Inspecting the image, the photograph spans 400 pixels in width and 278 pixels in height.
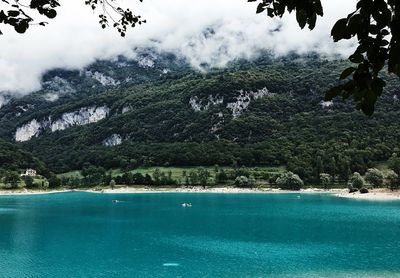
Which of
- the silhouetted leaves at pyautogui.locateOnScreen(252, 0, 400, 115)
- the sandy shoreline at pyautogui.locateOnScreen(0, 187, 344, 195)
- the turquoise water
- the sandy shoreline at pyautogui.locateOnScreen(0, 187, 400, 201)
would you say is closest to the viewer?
the silhouetted leaves at pyautogui.locateOnScreen(252, 0, 400, 115)

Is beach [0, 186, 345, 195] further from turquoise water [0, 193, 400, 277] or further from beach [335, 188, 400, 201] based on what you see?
turquoise water [0, 193, 400, 277]

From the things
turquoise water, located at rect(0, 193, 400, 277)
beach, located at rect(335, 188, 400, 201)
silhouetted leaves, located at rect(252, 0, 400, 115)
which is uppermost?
silhouetted leaves, located at rect(252, 0, 400, 115)

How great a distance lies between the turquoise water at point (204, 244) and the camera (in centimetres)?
4444

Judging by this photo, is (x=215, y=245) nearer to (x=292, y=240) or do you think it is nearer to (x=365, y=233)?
(x=292, y=240)

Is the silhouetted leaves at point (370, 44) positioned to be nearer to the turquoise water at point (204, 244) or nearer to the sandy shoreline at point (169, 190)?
the turquoise water at point (204, 244)

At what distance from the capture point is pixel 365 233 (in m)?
66.8

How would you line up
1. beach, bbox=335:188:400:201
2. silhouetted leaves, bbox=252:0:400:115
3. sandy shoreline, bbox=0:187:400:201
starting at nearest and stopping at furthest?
silhouetted leaves, bbox=252:0:400:115 → beach, bbox=335:188:400:201 → sandy shoreline, bbox=0:187:400:201

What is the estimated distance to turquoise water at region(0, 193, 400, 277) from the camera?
44.4m

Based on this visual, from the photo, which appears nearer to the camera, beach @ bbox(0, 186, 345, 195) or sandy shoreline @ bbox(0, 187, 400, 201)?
sandy shoreline @ bbox(0, 187, 400, 201)

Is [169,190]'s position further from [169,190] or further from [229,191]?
[229,191]

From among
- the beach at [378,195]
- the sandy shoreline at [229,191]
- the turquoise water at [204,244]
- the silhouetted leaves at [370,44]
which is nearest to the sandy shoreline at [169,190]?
the sandy shoreline at [229,191]

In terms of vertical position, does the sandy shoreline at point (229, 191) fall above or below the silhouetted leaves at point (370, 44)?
below

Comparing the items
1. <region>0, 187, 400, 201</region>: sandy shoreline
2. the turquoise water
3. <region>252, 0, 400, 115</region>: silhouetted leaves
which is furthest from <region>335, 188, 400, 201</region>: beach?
<region>252, 0, 400, 115</region>: silhouetted leaves

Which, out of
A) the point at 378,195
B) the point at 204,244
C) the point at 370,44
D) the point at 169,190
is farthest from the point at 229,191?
the point at 370,44
